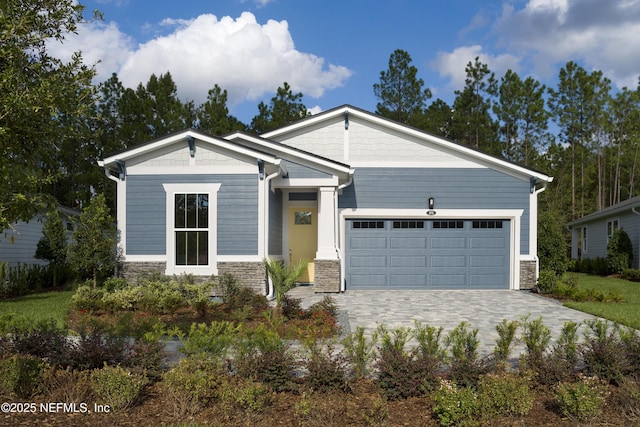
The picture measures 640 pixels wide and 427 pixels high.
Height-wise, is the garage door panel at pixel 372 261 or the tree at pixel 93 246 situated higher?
the tree at pixel 93 246

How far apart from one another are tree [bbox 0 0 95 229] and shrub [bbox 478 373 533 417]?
13.8 ft

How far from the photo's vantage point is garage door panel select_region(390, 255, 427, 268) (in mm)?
15570

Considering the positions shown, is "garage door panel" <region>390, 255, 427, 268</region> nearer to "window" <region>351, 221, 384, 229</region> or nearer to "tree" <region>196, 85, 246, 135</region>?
"window" <region>351, 221, 384, 229</region>

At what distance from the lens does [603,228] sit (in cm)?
2612

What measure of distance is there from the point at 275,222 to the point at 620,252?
16501 mm

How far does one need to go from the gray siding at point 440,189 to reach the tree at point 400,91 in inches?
594

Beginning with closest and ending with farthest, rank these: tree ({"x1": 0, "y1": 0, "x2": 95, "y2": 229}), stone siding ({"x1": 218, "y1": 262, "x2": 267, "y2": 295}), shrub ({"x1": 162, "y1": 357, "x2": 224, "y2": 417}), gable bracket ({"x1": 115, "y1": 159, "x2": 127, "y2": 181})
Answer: tree ({"x1": 0, "y1": 0, "x2": 95, "y2": 229}), shrub ({"x1": 162, "y1": 357, "x2": 224, "y2": 417}), stone siding ({"x1": 218, "y1": 262, "x2": 267, "y2": 295}), gable bracket ({"x1": 115, "y1": 159, "x2": 127, "y2": 181})

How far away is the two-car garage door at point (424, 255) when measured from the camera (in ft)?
51.1

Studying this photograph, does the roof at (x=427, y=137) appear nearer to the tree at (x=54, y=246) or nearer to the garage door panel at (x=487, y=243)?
the garage door panel at (x=487, y=243)

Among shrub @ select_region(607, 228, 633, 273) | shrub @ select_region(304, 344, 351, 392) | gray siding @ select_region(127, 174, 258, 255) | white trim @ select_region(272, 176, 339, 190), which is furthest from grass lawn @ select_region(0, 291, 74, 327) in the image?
shrub @ select_region(607, 228, 633, 273)

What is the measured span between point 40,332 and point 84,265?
22.5ft

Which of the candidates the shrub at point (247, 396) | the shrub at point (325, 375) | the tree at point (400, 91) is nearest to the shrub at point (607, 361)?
the shrub at point (325, 375)

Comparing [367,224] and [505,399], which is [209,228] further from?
[505,399]

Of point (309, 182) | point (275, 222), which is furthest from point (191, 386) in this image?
point (309, 182)
